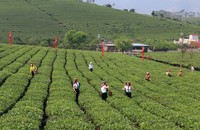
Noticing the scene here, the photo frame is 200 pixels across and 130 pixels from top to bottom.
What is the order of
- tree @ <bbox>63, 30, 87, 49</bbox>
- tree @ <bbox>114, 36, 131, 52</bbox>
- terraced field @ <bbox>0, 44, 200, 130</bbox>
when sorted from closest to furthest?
terraced field @ <bbox>0, 44, 200, 130</bbox> → tree @ <bbox>114, 36, 131, 52</bbox> → tree @ <bbox>63, 30, 87, 49</bbox>

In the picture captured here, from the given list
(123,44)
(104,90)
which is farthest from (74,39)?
(104,90)

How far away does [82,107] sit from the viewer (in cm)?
3106

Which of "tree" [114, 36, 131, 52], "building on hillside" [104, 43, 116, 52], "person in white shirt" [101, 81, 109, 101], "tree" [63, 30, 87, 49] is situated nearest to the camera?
"person in white shirt" [101, 81, 109, 101]

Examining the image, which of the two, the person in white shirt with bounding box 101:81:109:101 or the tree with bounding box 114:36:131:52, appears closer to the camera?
the person in white shirt with bounding box 101:81:109:101

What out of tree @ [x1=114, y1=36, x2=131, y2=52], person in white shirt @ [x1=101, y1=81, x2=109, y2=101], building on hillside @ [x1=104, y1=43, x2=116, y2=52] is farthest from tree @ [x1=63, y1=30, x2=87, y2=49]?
person in white shirt @ [x1=101, y1=81, x2=109, y2=101]

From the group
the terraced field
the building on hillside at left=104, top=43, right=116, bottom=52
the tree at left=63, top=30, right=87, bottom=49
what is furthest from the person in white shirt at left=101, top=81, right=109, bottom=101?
the building on hillside at left=104, top=43, right=116, bottom=52

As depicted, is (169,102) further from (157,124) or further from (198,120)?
(157,124)

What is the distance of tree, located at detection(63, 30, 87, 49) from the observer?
151750 millimetres

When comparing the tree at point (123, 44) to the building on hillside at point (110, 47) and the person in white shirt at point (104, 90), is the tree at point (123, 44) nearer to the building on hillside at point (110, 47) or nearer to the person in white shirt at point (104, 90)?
the building on hillside at point (110, 47)

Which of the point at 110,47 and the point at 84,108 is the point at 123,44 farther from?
the point at 84,108

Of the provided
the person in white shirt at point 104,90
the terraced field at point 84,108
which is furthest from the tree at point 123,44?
the person in white shirt at point 104,90

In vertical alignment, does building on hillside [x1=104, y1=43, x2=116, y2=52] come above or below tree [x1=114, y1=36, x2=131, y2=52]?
below

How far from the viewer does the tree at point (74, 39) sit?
152 m

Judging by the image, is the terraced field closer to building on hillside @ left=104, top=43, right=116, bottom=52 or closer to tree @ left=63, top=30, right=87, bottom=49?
tree @ left=63, top=30, right=87, bottom=49
